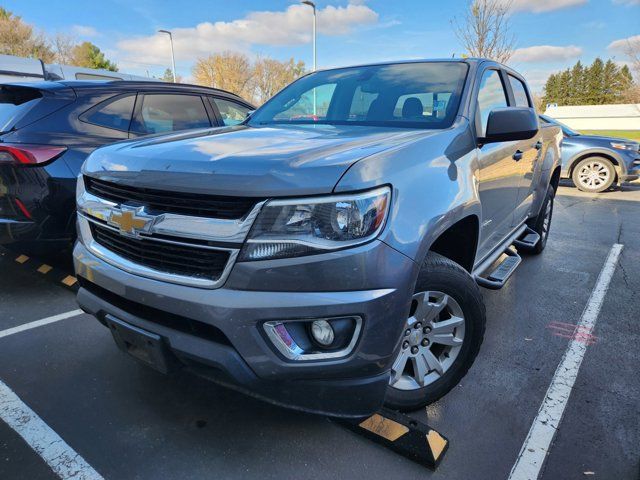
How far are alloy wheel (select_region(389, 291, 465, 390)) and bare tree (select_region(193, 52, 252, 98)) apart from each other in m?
49.0

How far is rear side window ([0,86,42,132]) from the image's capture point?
3467mm

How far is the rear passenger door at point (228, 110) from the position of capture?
198 inches

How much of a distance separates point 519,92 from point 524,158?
0.85 m

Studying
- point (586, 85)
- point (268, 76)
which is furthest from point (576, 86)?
point (268, 76)

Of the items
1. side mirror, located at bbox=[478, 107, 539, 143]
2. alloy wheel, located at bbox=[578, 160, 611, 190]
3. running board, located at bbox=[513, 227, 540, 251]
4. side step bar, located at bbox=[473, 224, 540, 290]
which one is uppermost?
side mirror, located at bbox=[478, 107, 539, 143]

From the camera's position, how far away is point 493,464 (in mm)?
1906

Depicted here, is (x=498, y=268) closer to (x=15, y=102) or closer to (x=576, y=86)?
(x=15, y=102)

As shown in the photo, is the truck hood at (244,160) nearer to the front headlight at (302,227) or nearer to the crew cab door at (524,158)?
the front headlight at (302,227)

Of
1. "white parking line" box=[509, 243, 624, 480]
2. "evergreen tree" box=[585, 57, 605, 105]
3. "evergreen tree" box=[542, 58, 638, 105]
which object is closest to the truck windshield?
"white parking line" box=[509, 243, 624, 480]

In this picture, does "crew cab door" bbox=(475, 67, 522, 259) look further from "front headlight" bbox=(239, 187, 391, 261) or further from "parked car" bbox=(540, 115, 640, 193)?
"parked car" bbox=(540, 115, 640, 193)

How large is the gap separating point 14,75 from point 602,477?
15463mm

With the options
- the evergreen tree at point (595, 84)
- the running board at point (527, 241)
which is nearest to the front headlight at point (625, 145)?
the running board at point (527, 241)

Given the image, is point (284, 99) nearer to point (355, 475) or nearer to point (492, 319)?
point (492, 319)

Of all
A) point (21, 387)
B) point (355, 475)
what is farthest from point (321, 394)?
point (21, 387)
